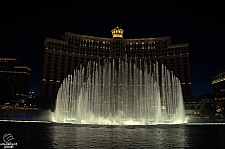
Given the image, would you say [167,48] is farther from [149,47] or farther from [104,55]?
[104,55]

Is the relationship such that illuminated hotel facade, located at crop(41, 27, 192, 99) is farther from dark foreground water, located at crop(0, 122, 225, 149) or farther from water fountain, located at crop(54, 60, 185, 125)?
dark foreground water, located at crop(0, 122, 225, 149)

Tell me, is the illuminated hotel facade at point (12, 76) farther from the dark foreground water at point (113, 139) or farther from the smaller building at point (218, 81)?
the smaller building at point (218, 81)

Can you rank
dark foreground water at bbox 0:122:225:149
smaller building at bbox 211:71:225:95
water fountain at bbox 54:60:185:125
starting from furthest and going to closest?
1. smaller building at bbox 211:71:225:95
2. water fountain at bbox 54:60:185:125
3. dark foreground water at bbox 0:122:225:149

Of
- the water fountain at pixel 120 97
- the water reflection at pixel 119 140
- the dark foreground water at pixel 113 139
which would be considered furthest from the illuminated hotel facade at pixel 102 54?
the water reflection at pixel 119 140

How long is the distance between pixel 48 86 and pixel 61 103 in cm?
3595

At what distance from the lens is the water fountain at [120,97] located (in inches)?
1455

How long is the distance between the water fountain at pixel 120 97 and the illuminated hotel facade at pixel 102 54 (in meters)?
3.37

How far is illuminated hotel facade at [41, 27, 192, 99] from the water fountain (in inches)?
133

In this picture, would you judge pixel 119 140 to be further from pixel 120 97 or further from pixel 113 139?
pixel 120 97

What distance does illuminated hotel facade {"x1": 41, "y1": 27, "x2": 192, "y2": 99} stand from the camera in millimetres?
Answer: 80000

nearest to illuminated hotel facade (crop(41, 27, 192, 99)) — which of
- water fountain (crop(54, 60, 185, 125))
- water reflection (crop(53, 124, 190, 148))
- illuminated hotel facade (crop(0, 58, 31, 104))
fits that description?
water fountain (crop(54, 60, 185, 125))

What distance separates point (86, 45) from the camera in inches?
3472

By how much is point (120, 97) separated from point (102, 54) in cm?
2716

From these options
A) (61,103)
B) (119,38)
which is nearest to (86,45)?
(119,38)
